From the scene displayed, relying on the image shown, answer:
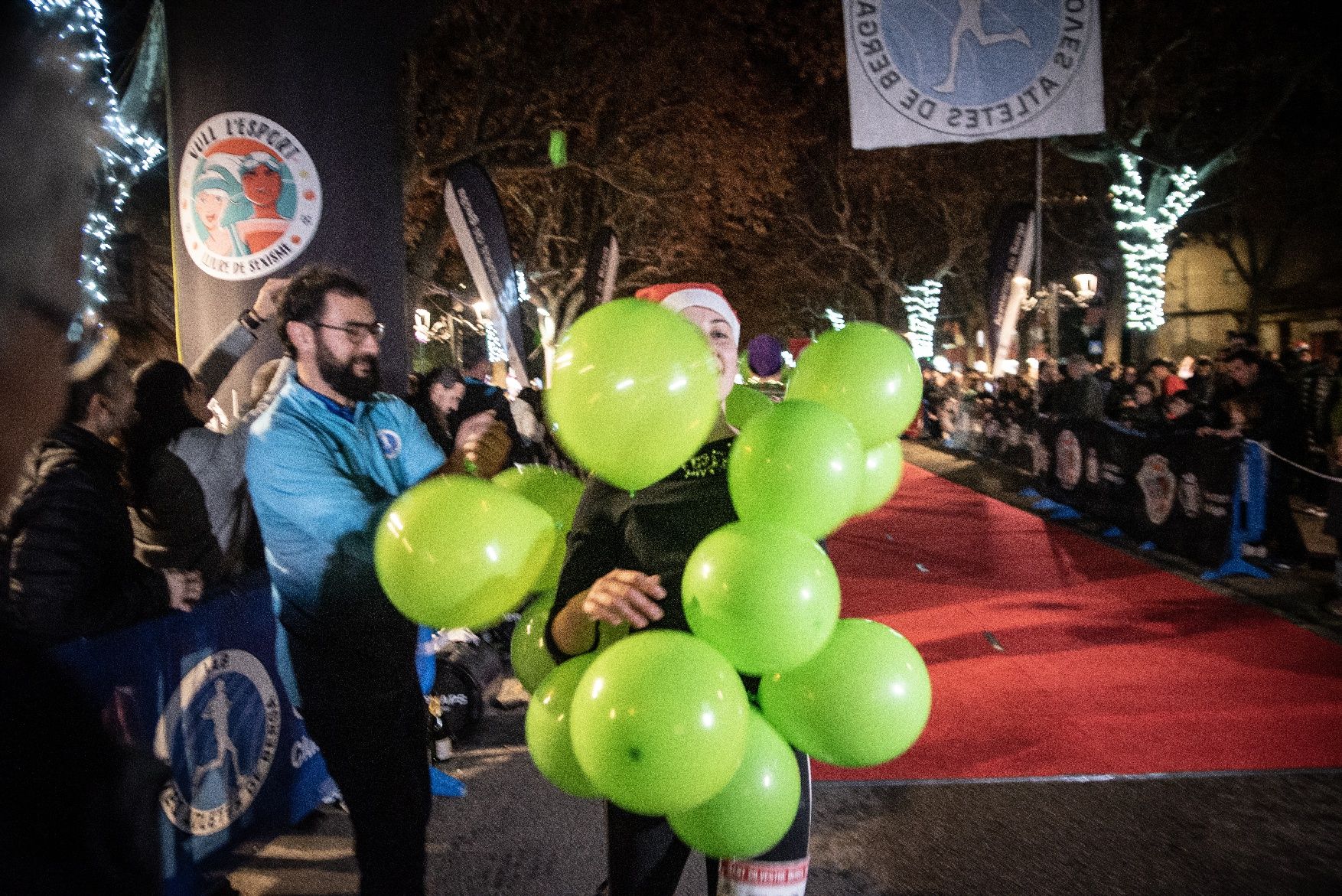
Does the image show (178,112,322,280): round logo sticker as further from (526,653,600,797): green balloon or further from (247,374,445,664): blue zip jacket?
(526,653,600,797): green balloon

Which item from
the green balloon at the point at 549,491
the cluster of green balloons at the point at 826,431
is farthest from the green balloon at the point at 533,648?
the cluster of green balloons at the point at 826,431

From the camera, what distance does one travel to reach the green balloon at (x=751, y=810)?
1.86 meters

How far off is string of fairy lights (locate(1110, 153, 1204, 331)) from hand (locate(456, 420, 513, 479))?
21.0 metres

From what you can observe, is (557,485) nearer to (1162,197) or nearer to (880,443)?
(880,443)

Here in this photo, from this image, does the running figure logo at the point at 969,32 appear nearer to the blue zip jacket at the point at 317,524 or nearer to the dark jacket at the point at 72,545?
the blue zip jacket at the point at 317,524

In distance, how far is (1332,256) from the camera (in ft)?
85.3

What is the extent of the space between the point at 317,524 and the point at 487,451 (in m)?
0.51

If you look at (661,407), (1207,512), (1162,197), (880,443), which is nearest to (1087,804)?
(880,443)

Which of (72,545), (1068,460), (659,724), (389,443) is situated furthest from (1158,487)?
(72,545)

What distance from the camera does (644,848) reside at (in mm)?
2205

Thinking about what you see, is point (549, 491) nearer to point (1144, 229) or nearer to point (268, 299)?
point (268, 299)

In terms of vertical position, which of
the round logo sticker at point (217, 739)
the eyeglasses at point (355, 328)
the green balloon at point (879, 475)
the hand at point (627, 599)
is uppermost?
the eyeglasses at point (355, 328)

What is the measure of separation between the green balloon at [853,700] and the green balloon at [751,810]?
0.30 ft

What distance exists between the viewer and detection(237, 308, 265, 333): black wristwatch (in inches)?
160
